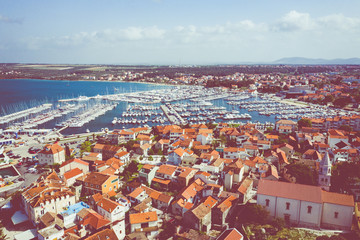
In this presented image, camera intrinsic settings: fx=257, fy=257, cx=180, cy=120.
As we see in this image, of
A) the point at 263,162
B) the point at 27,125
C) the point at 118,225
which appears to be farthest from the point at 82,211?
the point at 27,125

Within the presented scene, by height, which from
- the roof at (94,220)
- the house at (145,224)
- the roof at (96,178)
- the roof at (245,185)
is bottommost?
the house at (145,224)

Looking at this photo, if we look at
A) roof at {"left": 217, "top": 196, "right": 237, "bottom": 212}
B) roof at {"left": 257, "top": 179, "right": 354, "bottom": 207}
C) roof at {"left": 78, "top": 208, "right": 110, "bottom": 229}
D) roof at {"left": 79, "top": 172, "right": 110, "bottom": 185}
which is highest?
roof at {"left": 257, "top": 179, "right": 354, "bottom": 207}

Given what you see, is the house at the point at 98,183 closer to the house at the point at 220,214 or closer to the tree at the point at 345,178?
the house at the point at 220,214

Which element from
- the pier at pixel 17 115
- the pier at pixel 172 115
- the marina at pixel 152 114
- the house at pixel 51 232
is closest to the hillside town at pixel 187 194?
the house at pixel 51 232

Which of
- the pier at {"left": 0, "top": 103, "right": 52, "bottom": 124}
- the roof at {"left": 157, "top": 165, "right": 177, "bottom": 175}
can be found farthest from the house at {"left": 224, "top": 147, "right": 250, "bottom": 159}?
the pier at {"left": 0, "top": 103, "right": 52, "bottom": 124}

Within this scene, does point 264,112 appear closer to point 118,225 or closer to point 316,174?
point 316,174

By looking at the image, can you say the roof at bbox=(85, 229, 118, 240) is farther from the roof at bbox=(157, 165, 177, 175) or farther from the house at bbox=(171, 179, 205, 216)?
the roof at bbox=(157, 165, 177, 175)

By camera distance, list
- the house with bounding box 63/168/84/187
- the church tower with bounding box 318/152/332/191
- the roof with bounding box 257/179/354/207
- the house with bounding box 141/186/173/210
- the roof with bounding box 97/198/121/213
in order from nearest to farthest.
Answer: the roof with bounding box 257/179/354/207 → the roof with bounding box 97/198/121/213 → the house with bounding box 141/186/173/210 → the church tower with bounding box 318/152/332/191 → the house with bounding box 63/168/84/187
